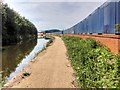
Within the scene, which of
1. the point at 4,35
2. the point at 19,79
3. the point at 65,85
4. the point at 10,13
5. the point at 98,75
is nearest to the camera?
the point at 98,75

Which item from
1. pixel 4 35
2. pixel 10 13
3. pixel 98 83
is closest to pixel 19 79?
pixel 98 83

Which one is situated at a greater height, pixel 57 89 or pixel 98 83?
pixel 98 83

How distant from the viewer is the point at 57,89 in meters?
11.6

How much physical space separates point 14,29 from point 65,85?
50361mm

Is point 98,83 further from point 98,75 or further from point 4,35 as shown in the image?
point 4,35

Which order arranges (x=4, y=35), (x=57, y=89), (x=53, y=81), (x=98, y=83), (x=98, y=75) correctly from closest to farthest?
(x=98, y=83), (x=98, y=75), (x=57, y=89), (x=53, y=81), (x=4, y=35)

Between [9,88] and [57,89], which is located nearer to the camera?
[57,89]

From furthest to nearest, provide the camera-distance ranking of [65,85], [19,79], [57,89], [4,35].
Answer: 1. [4,35]
2. [19,79]
3. [65,85]
4. [57,89]

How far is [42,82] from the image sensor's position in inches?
529

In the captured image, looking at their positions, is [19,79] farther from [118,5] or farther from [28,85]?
[118,5]

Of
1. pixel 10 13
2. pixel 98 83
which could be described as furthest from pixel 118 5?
pixel 10 13

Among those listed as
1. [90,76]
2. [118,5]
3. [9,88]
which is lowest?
[9,88]

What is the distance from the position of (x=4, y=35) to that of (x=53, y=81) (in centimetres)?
4162

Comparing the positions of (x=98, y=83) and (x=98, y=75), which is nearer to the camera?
(x=98, y=83)
